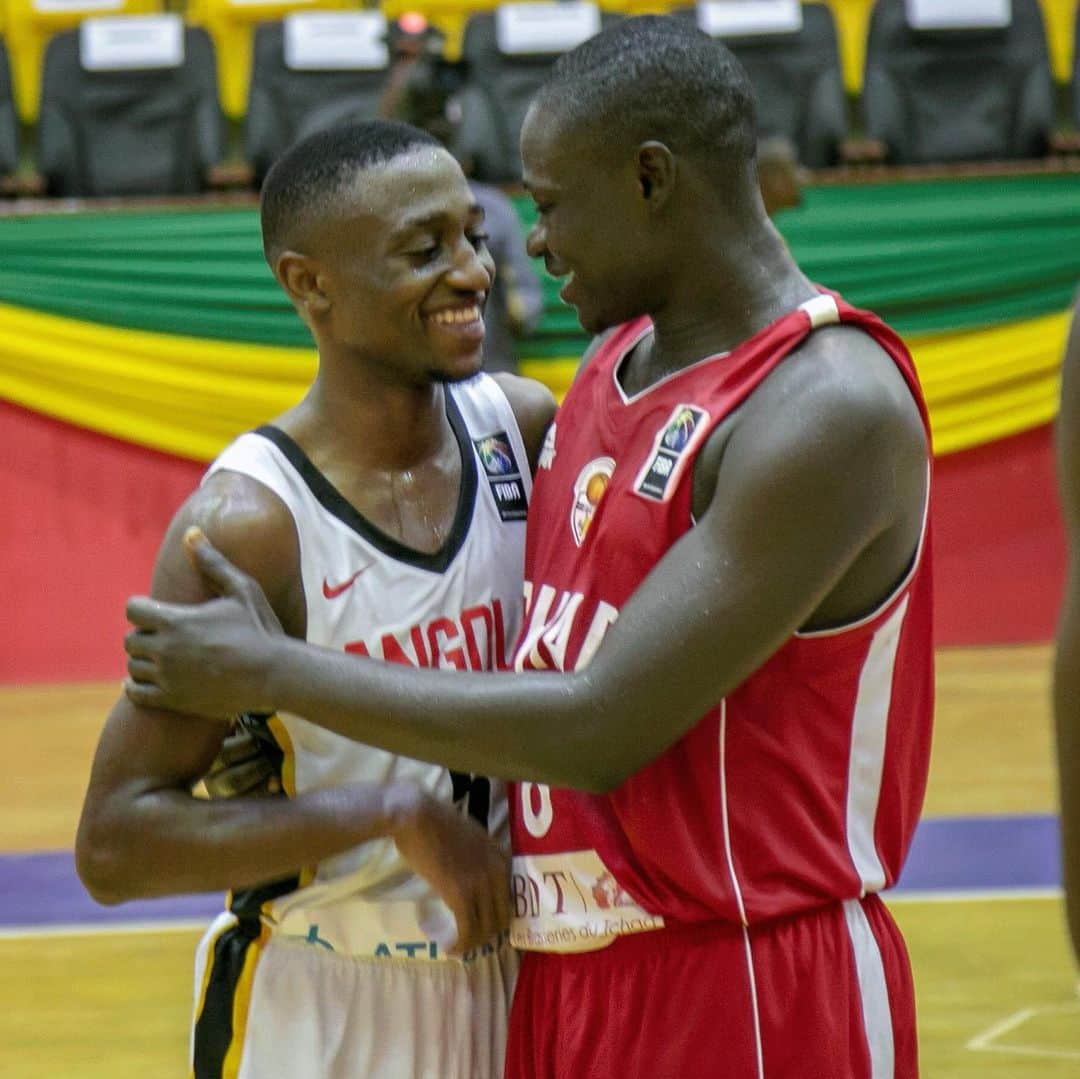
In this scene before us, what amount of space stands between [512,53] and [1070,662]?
7.92m

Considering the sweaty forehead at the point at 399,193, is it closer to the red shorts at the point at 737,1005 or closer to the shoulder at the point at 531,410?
the shoulder at the point at 531,410

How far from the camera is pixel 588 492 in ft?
7.04

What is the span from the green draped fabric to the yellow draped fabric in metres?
0.08

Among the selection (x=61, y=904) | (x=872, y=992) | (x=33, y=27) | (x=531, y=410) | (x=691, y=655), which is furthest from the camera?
(x=33, y=27)

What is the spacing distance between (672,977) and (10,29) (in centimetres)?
815

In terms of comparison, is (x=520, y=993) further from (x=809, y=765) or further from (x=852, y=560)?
(x=852, y=560)

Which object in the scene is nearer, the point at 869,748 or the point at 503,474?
the point at 869,748

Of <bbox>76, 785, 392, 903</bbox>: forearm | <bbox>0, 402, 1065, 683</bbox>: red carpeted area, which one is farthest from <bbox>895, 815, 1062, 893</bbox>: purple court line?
<bbox>76, 785, 392, 903</bbox>: forearm

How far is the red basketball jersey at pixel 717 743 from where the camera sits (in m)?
2.04

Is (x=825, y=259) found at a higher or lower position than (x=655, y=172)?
lower

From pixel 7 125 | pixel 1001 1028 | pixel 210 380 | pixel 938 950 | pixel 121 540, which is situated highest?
pixel 7 125

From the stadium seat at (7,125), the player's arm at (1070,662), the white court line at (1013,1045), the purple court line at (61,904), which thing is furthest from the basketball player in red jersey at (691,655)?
the stadium seat at (7,125)

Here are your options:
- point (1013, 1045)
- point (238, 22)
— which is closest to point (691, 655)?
point (1013, 1045)

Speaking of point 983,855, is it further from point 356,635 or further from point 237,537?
point 237,537
